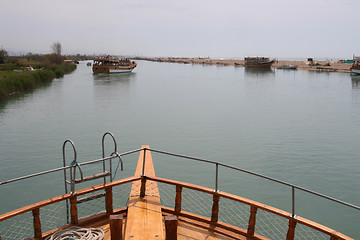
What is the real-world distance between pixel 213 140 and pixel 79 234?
17026mm

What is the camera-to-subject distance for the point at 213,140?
2220 centimetres

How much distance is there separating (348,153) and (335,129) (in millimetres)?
7131

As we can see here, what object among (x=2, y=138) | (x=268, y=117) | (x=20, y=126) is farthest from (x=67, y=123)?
(x=268, y=117)

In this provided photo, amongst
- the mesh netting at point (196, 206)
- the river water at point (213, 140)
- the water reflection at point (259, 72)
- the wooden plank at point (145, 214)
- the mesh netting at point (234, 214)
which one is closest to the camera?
the wooden plank at point (145, 214)

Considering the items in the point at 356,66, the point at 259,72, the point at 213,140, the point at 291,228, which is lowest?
the point at 213,140

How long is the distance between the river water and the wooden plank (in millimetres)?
7625

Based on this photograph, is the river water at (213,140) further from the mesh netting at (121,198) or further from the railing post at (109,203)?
the railing post at (109,203)

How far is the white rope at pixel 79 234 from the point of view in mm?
5547

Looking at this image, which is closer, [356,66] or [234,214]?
[234,214]

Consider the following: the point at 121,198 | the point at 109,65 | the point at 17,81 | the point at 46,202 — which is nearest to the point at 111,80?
the point at 109,65

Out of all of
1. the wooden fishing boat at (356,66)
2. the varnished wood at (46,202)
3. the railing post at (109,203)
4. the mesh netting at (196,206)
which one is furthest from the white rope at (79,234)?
the wooden fishing boat at (356,66)

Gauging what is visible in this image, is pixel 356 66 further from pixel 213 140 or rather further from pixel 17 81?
pixel 17 81

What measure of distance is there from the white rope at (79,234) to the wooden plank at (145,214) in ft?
1.84

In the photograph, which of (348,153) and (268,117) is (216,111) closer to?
(268,117)
